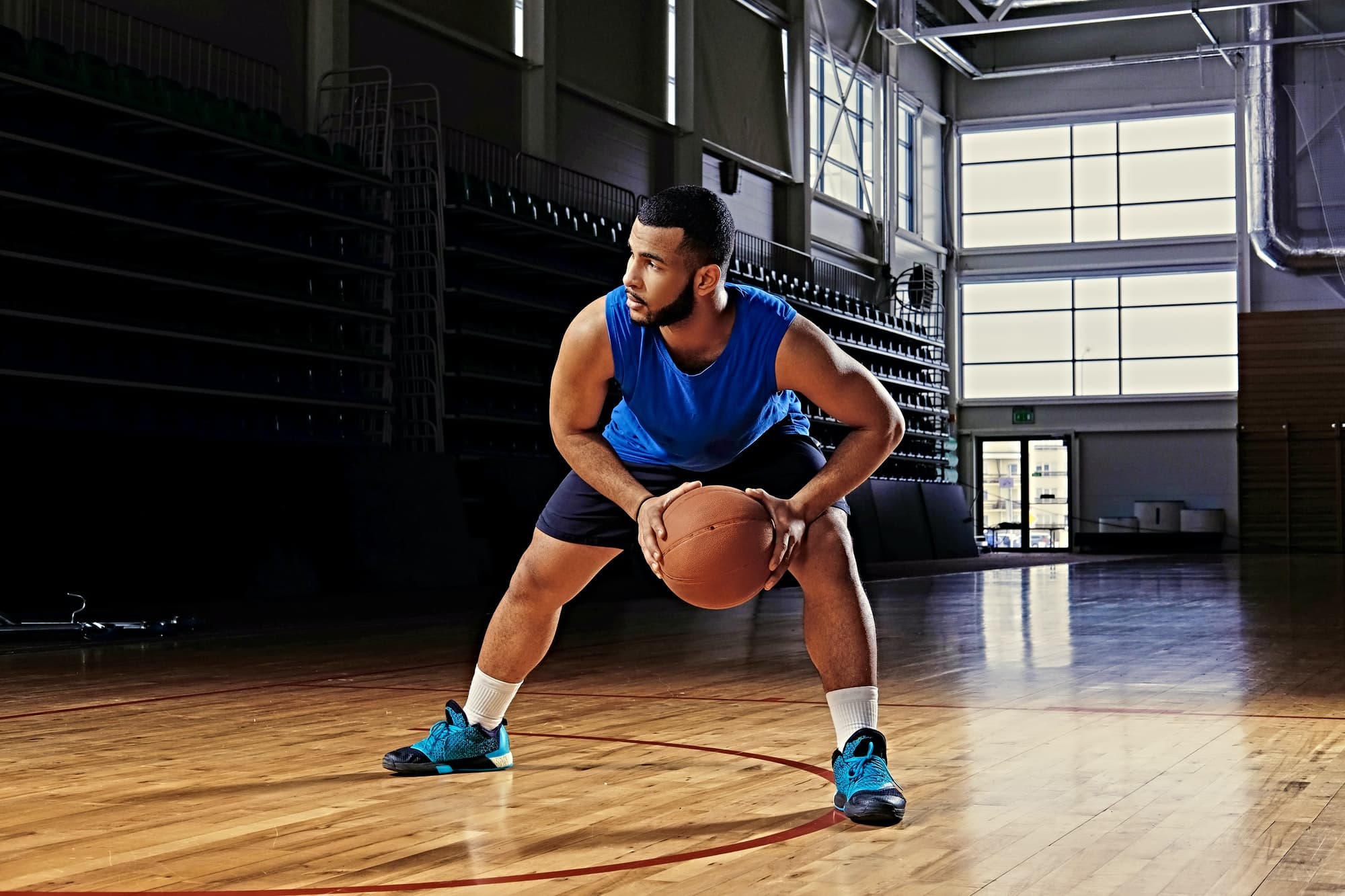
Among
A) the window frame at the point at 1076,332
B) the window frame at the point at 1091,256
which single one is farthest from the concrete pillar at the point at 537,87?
the window frame at the point at 1076,332

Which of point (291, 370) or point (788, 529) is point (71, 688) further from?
point (291, 370)

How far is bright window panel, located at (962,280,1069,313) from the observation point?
26484 millimetres

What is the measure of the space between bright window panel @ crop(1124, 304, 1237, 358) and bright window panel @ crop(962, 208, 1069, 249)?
1862mm

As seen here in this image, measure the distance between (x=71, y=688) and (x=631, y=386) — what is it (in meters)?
3.09

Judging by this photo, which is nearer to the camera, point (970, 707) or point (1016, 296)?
point (970, 707)

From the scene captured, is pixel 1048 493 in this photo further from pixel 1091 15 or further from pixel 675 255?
pixel 675 255

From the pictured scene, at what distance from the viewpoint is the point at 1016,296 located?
26.9 meters

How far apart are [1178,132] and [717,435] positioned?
24.8 meters

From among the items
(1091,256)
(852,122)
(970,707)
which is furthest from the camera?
(1091,256)

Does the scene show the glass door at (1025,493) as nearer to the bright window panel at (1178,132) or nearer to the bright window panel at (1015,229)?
the bright window panel at (1015,229)

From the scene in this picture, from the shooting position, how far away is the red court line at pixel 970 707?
452 centimetres

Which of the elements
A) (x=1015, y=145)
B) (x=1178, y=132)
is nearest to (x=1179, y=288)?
(x=1178, y=132)

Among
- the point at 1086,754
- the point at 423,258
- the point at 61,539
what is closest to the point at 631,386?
the point at 1086,754

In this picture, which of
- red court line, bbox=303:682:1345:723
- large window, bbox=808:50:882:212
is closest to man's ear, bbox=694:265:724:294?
red court line, bbox=303:682:1345:723
